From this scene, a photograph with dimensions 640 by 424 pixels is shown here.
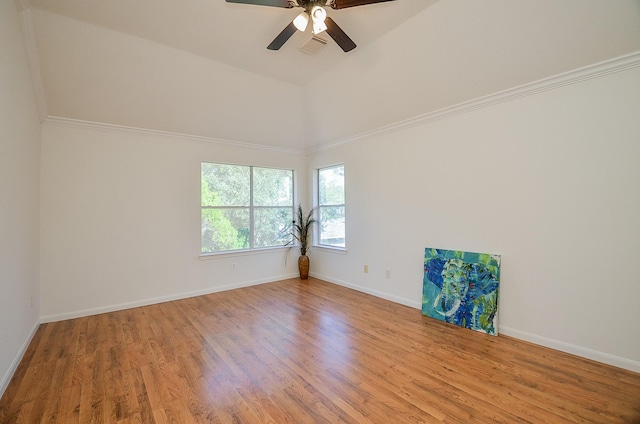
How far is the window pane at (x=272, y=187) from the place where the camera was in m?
5.33

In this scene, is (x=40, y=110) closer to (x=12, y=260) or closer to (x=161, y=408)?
(x=12, y=260)

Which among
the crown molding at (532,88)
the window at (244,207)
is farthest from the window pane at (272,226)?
the crown molding at (532,88)

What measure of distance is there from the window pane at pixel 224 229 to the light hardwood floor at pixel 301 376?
153cm

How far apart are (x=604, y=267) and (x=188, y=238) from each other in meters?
5.06

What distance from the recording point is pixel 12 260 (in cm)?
239

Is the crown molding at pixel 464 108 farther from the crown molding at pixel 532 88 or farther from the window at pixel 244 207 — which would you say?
the window at pixel 244 207

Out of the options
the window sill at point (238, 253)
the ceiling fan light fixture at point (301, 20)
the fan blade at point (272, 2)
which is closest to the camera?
the fan blade at point (272, 2)

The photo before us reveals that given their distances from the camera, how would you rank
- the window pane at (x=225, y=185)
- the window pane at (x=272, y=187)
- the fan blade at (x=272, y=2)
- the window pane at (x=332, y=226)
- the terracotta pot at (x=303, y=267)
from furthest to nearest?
the terracotta pot at (x=303, y=267) → the window pane at (x=272, y=187) → the window pane at (x=332, y=226) → the window pane at (x=225, y=185) → the fan blade at (x=272, y=2)

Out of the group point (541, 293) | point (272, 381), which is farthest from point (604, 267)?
point (272, 381)

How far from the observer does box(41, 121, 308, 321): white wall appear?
3.54 meters

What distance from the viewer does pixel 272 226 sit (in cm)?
552

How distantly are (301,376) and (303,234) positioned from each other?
3.50m

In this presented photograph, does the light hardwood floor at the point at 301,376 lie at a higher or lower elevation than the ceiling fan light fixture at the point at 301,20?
lower

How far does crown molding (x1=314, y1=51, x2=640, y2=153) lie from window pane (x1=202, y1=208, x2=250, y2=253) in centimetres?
299
